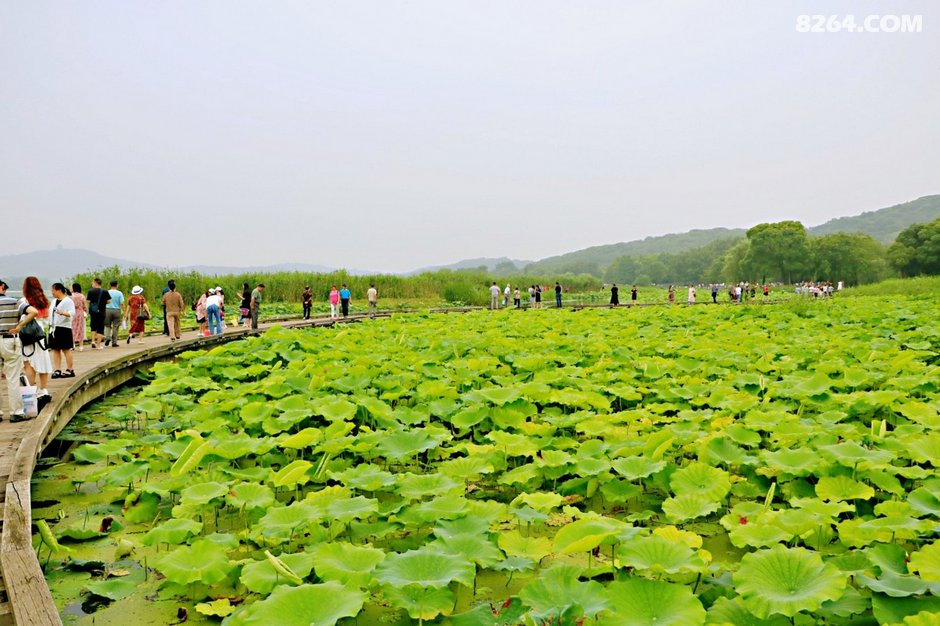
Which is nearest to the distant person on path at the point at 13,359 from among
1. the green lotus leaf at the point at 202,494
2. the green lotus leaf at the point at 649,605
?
the green lotus leaf at the point at 202,494

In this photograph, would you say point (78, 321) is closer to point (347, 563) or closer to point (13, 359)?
point (13, 359)

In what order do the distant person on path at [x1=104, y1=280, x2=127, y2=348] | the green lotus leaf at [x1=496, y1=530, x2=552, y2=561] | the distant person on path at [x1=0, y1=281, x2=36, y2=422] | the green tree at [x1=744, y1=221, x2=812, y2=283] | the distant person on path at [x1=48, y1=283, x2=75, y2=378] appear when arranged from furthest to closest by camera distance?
the green tree at [x1=744, y1=221, x2=812, y2=283] < the distant person on path at [x1=104, y1=280, x2=127, y2=348] < the distant person on path at [x1=48, y1=283, x2=75, y2=378] < the distant person on path at [x1=0, y1=281, x2=36, y2=422] < the green lotus leaf at [x1=496, y1=530, x2=552, y2=561]

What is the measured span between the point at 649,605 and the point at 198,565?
1.44m

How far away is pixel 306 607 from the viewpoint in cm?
158

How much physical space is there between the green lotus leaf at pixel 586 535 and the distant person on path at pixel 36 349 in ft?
14.5

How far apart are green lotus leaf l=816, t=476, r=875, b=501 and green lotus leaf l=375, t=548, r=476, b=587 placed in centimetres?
154

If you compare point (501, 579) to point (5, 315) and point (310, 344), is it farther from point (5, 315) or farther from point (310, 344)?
point (310, 344)

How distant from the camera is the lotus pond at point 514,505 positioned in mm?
1647

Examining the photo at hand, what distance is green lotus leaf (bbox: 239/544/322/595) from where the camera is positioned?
1865mm

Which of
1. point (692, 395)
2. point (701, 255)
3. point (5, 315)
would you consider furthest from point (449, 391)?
point (701, 255)

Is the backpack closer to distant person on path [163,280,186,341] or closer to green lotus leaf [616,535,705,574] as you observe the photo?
green lotus leaf [616,535,705,574]

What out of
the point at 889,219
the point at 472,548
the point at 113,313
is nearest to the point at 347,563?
the point at 472,548

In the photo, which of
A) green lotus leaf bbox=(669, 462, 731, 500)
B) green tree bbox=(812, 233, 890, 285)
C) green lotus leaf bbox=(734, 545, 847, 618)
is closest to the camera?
green lotus leaf bbox=(734, 545, 847, 618)

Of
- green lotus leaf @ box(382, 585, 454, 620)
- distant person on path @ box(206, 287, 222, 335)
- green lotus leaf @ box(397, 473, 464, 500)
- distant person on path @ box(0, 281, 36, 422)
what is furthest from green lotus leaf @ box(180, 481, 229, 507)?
distant person on path @ box(206, 287, 222, 335)
